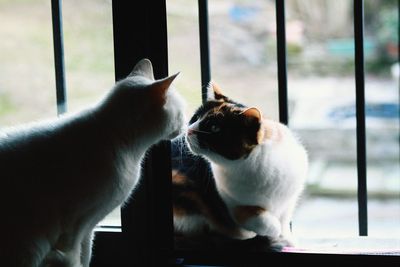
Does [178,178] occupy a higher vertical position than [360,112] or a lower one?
lower

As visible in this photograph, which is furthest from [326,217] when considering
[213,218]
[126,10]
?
[126,10]

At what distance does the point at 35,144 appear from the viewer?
101cm

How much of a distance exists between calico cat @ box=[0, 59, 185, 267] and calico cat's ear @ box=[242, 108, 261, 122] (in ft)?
0.65

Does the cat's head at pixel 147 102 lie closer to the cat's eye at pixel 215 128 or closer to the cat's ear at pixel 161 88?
the cat's ear at pixel 161 88

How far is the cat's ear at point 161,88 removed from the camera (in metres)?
1.01

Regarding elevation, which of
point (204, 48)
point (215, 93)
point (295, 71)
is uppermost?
point (204, 48)

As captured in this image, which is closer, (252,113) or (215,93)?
(252,113)

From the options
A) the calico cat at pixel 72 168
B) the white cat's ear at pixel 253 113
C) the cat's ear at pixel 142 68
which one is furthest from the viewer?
the white cat's ear at pixel 253 113

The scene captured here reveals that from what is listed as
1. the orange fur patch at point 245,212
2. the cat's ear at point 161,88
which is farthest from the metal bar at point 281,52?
the cat's ear at point 161,88

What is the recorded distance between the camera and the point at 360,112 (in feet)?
4.39

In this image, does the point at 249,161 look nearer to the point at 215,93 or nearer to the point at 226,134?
the point at 226,134

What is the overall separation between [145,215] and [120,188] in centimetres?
22

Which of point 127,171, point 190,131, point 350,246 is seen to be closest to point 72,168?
point 127,171

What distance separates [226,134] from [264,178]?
141mm
